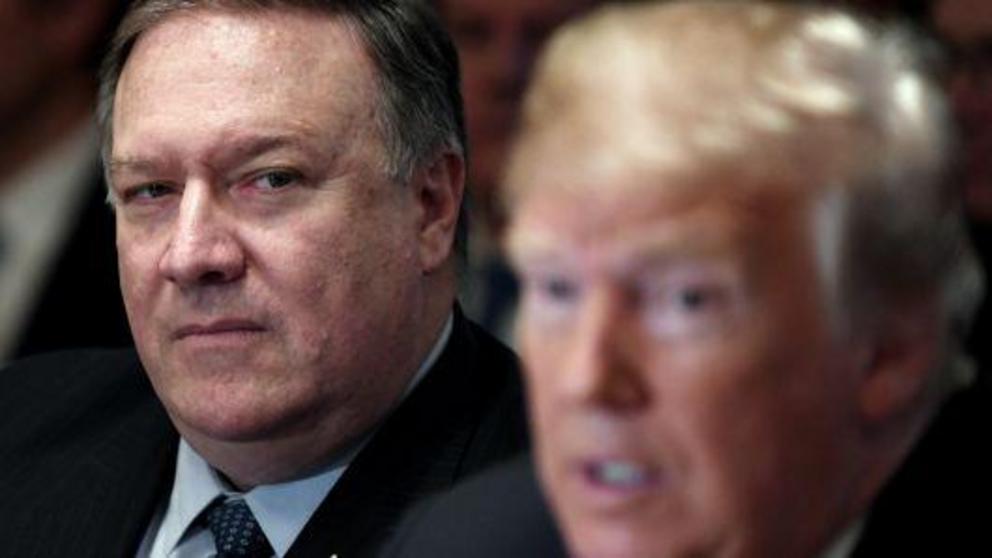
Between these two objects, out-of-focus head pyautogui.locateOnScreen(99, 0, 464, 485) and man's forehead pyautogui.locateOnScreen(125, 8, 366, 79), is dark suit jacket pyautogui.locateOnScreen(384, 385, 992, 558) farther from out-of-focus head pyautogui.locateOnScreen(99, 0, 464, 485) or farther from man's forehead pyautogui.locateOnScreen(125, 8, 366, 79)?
man's forehead pyautogui.locateOnScreen(125, 8, 366, 79)

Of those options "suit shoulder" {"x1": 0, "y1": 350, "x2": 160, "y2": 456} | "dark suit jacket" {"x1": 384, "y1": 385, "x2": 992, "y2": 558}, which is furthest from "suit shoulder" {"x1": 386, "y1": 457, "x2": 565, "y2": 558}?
"suit shoulder" {"x1": 0, "y1": 350, "x2": 160, "y2": 456}

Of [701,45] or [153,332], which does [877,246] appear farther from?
[153,332]

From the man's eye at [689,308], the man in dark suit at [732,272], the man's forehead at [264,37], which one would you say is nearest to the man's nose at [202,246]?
the man's forehead at [264,37]

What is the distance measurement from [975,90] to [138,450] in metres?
1.57

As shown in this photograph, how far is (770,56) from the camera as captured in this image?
1.44m

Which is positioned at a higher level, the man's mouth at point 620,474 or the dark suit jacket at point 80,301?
the man's mouth at point 620,474

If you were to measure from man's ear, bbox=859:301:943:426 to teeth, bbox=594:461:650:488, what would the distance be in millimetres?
159

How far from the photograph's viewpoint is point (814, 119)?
4.64ft

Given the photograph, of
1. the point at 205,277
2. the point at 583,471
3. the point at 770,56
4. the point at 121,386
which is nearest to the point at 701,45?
the point at 770,56

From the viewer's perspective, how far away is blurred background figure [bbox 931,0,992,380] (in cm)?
340

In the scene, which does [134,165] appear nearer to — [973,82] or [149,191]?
[149,191]

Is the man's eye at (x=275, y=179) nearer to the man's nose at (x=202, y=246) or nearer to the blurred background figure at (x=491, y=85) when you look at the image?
the man's nose at (x=202, y=246)

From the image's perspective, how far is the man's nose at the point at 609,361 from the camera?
142cm

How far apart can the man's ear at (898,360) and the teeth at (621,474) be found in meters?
0.16
